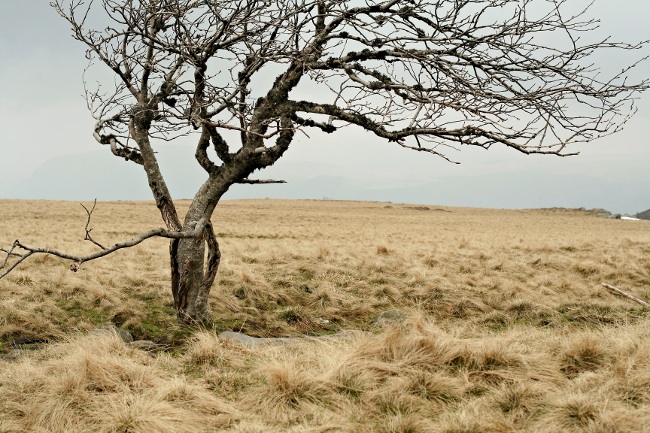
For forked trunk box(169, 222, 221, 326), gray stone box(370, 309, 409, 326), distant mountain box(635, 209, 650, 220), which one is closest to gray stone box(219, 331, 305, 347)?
forked trunk box(169, 222, 221, 326)

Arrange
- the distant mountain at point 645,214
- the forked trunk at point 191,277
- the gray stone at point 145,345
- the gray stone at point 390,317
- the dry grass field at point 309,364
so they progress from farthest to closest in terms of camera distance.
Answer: the distant mountain at point 645,214 → the gray stone at point 390,317 → the forked trunk at point 191,277 → the gray stone at point 145,345 → the dry grass field at point 309,364

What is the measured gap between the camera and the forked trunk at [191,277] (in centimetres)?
790

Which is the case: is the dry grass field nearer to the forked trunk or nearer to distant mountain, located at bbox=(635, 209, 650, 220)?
the forked trunk

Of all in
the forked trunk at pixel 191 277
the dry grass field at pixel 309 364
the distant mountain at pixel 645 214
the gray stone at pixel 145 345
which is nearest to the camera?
the dry grass field at pixel 309 364

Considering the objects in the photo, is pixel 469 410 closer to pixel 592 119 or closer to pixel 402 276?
pixel 592 119

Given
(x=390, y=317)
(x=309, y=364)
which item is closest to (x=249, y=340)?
(x=309, y=364)

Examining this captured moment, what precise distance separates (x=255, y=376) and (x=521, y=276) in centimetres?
941

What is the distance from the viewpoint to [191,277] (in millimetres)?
7992

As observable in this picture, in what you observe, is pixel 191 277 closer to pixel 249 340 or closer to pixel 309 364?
pixel 249 340

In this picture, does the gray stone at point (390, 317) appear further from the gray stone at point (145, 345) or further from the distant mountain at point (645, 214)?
the distant mountain at point (645, 214)

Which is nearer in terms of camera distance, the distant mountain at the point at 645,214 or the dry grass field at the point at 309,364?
the dry grass field at the point at 309,364

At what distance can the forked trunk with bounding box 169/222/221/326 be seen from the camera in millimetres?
7902

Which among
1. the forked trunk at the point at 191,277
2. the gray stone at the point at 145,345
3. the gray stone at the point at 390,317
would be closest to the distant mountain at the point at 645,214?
the gray stone at the point at 390,317

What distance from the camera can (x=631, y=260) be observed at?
576 inches
